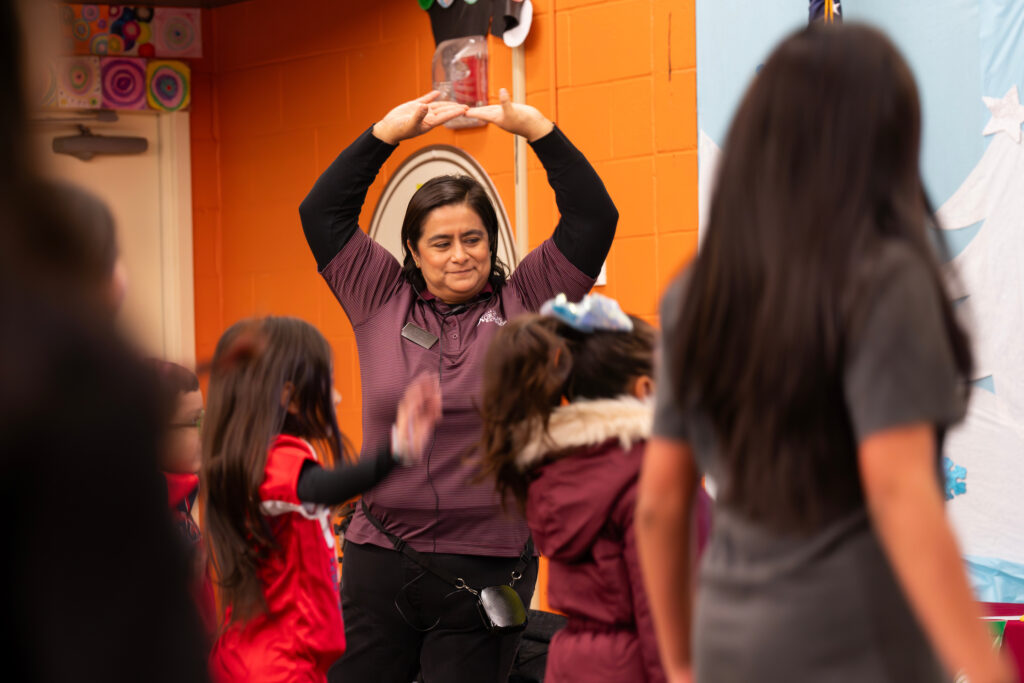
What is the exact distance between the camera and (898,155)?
1058 millimetres

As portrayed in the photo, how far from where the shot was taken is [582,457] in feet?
5.46

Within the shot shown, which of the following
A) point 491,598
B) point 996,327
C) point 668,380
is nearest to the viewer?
A: point 668,380

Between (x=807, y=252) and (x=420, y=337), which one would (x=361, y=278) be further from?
(x=807, y=252)

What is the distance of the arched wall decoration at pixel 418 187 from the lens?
3709 mm

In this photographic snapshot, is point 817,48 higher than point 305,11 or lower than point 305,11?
lower

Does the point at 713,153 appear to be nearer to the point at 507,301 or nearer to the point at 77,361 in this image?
the point at 507,301

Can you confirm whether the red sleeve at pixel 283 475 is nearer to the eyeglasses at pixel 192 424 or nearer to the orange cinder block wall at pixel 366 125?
the eyeglasses at pixel 192 424

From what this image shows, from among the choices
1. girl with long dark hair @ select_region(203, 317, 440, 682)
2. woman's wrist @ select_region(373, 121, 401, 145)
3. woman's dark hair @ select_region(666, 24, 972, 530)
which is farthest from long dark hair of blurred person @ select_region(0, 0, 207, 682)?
woman's wrist @ select_region(373, 121, 401, 145)

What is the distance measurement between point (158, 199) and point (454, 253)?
9.22ft

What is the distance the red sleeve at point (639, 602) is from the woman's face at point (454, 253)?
0.82 metres

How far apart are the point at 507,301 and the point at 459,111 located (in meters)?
0.41

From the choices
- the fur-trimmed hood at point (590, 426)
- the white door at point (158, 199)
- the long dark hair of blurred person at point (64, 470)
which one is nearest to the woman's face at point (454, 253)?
the fur-trimmed hood at point (590, 426)

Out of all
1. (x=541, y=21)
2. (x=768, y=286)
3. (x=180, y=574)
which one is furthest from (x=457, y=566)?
(x=541, y=21)

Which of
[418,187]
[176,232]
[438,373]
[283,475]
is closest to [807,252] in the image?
[283,475]
